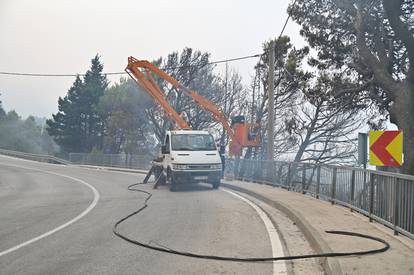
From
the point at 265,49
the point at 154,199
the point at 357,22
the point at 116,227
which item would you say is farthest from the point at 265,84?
the point at 116,227

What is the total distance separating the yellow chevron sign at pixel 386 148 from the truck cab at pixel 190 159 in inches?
341

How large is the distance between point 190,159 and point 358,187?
793cm

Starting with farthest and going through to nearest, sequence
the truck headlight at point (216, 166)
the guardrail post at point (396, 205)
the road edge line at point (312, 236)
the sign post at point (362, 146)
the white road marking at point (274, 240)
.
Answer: the truck headlight at point (216, 166) → the sign post at point (362, 146) → the guardrail post at point (396, 205) → the white road marking at point (274, 240) → the road edge line at point (312, 236)

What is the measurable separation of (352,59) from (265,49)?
11.9 meters

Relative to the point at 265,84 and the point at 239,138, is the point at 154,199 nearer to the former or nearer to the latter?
the point at 239,138

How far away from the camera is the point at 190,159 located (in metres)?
17.5

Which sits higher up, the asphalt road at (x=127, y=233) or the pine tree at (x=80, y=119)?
the pine tree at (x=80, y=119)

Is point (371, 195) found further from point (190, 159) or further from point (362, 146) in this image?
point (190, 159)

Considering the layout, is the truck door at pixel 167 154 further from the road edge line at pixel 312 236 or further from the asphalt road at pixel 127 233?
the road edge line at pixel 312 236

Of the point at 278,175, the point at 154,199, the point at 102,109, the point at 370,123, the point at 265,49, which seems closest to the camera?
the point at 154,199

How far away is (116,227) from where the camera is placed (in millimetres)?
9375

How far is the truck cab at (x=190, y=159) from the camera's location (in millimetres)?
17312

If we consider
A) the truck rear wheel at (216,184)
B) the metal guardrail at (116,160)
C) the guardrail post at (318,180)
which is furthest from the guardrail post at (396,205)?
the metal guardrail at (116,160)

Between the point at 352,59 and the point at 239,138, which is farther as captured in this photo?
the point at 239,138
